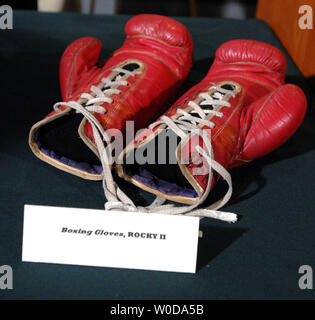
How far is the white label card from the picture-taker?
2.45 ft

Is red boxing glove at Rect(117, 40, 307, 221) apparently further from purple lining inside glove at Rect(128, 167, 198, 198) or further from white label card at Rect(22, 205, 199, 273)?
white label card at Rect(22, 205, 199, 273)

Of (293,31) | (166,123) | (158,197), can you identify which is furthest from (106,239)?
(293,31)

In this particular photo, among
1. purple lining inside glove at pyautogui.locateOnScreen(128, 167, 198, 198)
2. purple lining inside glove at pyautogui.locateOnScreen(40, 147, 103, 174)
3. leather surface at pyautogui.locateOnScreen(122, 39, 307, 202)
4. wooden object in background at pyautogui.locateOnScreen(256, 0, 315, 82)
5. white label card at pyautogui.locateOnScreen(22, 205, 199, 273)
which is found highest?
wooden object in background at pyautogui.locateOnScreen(256, 0, 315, 82)

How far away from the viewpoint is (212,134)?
0.90 meters

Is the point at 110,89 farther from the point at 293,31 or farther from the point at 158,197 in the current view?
the point at 293,31

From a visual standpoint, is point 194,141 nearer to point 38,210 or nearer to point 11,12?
point 38,210

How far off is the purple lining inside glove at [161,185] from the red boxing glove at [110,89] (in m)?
0.08

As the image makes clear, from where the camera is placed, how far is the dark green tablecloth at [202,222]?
74 centimetres

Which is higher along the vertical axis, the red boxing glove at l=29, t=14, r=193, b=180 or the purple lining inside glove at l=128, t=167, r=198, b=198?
the red boxing glove at l=29, t=14, r=193, b=180

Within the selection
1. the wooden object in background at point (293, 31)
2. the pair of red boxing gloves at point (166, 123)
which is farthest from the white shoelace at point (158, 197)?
the wooden object in background at point (293, 31)

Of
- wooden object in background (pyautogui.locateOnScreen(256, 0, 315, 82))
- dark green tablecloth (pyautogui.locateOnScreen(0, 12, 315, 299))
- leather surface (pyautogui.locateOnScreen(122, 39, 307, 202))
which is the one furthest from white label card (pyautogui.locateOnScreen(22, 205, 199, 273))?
wooden object in background (pyautogui.locateOnScreen(256, 0, 315, 82))

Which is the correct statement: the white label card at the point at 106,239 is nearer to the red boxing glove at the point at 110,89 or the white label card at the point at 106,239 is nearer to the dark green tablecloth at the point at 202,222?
the dark green tablecloth at the point at 202,222

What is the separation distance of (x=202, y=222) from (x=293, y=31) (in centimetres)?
83

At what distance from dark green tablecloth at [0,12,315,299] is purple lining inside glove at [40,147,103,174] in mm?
43
